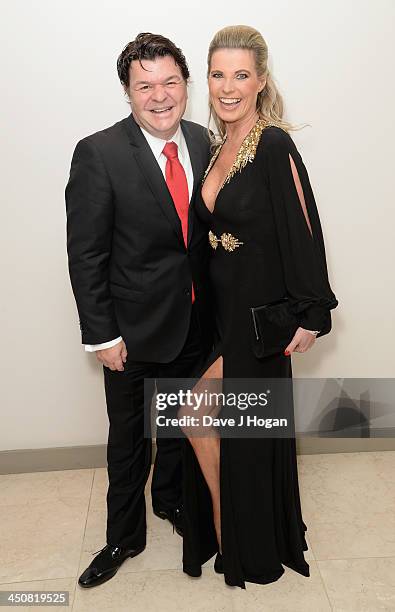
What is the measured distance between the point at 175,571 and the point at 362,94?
6.70 ft

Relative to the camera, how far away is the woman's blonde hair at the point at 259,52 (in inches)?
74.2

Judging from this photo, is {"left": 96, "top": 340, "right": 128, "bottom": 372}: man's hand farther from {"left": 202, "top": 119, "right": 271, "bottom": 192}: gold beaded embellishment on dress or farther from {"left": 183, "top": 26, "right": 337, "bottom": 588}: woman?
{"left": 202, "top": 119, "right": 271, "bottom": 192}: gold beaded embellishment on dress

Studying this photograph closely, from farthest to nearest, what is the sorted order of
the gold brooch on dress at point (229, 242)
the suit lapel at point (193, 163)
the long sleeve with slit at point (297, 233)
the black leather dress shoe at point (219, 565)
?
the black leather dress shoe at point (219, 565) → the suit lapel at point (193, 163) → the gold brooch on dress at point (229, 242) → the long sleeve with slit at point (297, 233)

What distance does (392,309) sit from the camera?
9.66ft

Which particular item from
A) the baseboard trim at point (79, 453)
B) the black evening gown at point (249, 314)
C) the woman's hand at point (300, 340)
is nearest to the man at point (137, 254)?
the black evening gown at point (249, 314)

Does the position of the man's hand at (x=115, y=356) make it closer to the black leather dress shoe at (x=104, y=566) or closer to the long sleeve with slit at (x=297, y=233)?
the long sleeve with slit at (x=297, y=233)

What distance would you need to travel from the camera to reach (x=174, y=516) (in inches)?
103

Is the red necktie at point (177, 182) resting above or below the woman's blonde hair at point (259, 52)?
below

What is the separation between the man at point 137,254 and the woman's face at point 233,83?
13 cm

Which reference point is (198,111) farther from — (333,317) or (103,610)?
(103,610)

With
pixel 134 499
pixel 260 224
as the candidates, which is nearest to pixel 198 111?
pixel 260 224

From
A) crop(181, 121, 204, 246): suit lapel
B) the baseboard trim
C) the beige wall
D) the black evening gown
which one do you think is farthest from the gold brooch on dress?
the baseboard trim

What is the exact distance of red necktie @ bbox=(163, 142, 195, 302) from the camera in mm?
2059

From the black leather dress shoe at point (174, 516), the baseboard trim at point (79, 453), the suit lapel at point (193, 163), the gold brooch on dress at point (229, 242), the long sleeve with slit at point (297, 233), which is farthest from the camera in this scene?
the baseboard trim at point (79, 453)
